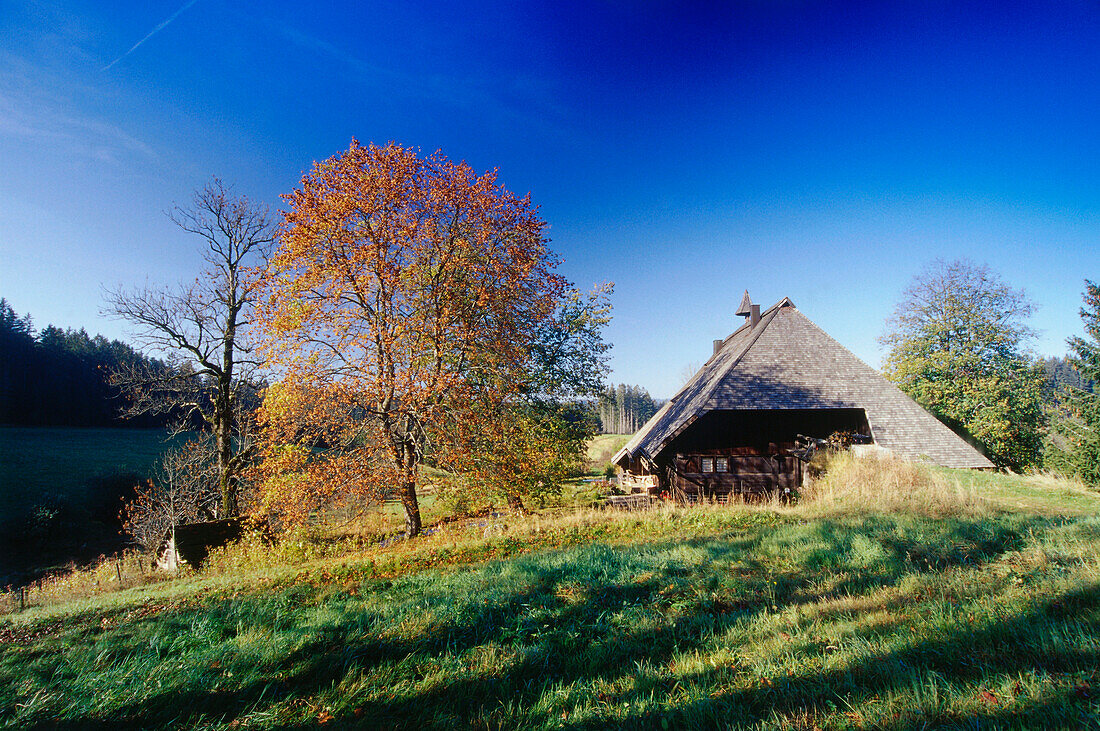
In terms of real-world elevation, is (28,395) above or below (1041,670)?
above

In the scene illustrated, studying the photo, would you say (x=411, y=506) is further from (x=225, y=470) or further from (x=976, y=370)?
(x=976, y=370)

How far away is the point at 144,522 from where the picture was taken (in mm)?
16000

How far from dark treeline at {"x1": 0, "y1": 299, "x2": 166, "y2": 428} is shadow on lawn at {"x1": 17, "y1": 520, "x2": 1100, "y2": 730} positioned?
47458 mm

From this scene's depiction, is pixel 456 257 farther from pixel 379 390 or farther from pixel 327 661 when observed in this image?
pixel 327 661

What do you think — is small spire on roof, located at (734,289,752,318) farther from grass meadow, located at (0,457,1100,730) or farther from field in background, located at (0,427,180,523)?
field in background, located at (0,427,180,523)

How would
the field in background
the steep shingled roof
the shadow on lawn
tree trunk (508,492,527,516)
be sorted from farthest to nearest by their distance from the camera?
the field in background
the steep shingled roof
tree trunk (508,492,527,516)
the shadow on lawn

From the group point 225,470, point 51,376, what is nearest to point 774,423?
point 225,470

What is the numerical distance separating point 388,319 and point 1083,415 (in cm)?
2419

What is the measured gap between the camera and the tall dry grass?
31.4 feet

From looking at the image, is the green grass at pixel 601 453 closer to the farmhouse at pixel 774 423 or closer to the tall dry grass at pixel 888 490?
the farmhouse at pixel 774 423

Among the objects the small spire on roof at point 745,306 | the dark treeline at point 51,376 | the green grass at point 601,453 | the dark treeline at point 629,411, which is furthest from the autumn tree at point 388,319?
the dark treeline at point 629,411

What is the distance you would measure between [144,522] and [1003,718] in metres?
23.0

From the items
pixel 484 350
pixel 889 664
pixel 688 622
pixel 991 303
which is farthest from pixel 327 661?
pixel 991 303

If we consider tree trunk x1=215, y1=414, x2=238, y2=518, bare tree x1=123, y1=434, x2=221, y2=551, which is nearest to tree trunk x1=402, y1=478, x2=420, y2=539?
tree trunk x1=215, y1=414, x2=238, y2=518
